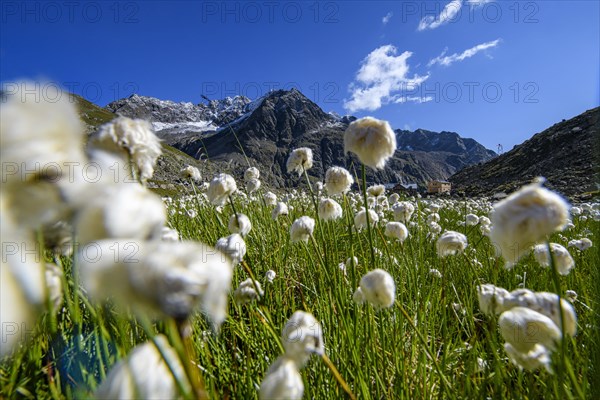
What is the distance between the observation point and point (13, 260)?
1.35ft

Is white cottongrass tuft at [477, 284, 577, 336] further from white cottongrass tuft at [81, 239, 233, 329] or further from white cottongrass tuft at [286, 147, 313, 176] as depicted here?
white cottongrass tuft at [286, 147, 313, 176]

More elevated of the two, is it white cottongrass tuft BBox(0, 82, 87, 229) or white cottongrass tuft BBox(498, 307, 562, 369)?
white cottongrass tuft BBox(0, 82, 87, 229)

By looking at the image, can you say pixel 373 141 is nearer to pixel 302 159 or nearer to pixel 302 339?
pixel 302 339

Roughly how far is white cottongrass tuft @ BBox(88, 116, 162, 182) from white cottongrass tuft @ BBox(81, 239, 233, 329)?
1.82 feet

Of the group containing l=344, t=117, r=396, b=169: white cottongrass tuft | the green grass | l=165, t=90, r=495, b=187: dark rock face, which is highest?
l=165, t=90, r=495, b=187: dark rock face

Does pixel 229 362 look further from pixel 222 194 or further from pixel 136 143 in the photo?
pixel 136 143

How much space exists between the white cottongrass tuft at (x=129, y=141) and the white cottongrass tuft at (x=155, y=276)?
554 millimetres

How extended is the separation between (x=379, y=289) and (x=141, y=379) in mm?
743

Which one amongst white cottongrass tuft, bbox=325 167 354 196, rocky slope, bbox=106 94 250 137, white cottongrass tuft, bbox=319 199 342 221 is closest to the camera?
white cottongrass tuft, bbox=325 167 354 196

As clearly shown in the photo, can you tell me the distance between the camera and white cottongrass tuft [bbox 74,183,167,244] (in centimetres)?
39

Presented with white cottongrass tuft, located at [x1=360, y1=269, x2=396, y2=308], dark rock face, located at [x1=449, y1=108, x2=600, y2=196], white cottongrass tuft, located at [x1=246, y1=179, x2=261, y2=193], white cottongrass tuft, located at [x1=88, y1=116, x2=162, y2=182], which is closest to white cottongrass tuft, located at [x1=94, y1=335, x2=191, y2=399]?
white cottongrass tuft, located at [x1=88, y1=116, x2=162, y2=182]

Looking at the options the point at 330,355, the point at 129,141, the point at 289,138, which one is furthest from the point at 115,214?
the point at 289,138

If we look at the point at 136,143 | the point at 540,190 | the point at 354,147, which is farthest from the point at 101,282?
the point at 354,147

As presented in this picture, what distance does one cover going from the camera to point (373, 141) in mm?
1207
